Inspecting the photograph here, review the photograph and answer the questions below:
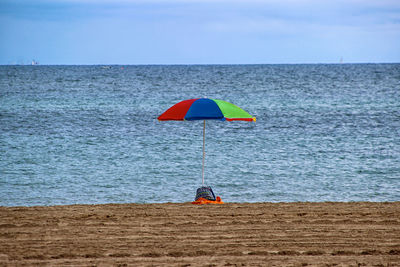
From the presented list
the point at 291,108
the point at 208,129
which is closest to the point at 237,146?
the point at 208,129

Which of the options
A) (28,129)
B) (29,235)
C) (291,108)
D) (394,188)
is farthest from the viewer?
(291,108)

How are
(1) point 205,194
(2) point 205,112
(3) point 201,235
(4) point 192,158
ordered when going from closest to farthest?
(3) point 201,235, (2) point 205,112, (1) point 205,194, (4) point 192,158

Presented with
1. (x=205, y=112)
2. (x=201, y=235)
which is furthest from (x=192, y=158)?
(x=201, y=235)

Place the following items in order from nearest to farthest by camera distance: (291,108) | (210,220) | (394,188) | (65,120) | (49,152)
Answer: (210,220)
(394,188)
(49,152)
(65,120)
(291,108)

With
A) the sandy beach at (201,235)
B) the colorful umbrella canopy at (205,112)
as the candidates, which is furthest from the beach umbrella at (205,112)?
the sandy beach at (201,235)

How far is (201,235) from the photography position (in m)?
6.97

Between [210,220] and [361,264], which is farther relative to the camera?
[210,220]

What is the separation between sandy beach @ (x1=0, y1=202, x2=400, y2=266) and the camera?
595 centimetres

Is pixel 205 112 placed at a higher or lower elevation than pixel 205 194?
higher

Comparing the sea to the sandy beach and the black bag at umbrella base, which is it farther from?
the sandy beach

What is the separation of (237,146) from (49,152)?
21.0ft

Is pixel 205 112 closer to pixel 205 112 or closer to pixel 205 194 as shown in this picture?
pixel 205 112

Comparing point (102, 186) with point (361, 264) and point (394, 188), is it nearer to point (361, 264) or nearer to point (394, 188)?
point (394, 188)

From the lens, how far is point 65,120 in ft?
88.2
